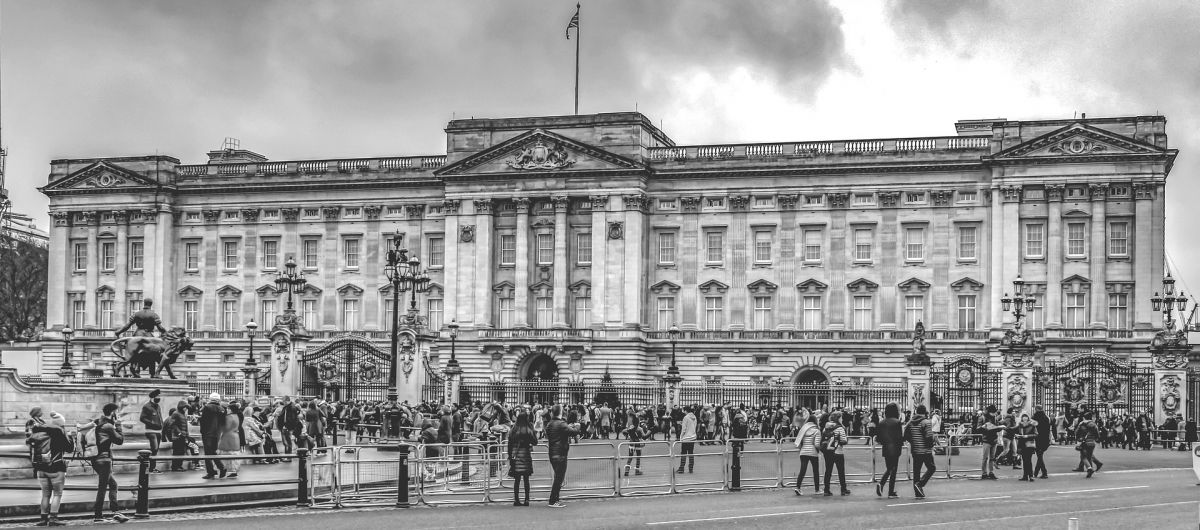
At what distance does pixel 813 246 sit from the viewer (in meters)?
73.1

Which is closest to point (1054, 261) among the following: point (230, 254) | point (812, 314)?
point (812, 314)

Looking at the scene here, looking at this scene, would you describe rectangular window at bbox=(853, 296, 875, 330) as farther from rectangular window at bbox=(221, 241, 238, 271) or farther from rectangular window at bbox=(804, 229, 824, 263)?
rectangular window at bbox=(221, 241, 238, 271)

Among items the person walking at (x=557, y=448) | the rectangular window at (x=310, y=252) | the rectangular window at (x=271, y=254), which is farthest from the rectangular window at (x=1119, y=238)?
the person walking at (x=557, y=448)

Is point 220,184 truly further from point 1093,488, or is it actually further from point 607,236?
point 1093,488

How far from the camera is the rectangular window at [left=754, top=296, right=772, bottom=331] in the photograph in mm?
73312

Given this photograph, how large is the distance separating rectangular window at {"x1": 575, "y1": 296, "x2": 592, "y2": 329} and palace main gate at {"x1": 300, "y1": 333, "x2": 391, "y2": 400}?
42.6ft

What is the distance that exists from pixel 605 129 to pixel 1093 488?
149ft

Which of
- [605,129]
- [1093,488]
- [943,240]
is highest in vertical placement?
[605,129]

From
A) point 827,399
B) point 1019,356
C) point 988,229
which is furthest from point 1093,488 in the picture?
point 988,229

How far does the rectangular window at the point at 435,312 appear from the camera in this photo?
78.1 metres

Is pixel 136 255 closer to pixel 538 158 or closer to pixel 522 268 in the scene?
pixel 522 268

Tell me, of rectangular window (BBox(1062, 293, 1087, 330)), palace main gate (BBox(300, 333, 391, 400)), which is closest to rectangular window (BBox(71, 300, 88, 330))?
palace main gate (BBox(300, 333, 391, 400))

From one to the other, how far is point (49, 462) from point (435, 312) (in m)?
55.2

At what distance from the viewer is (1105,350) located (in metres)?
67.1
